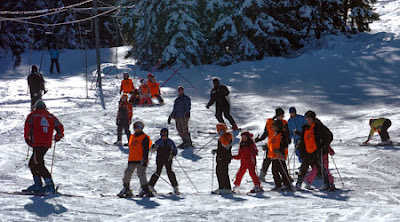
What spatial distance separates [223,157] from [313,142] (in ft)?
5.03

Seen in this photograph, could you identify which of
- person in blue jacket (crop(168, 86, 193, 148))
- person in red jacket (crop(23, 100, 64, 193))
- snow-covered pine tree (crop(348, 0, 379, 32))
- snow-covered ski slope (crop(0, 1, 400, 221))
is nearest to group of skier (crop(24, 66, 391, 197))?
person in red jacket (crop(23, 100, 64, 193))

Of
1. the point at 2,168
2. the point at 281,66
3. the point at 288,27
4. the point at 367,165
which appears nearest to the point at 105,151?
the point at 2,168

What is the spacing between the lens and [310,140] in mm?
9352

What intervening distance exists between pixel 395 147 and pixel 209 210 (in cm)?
664

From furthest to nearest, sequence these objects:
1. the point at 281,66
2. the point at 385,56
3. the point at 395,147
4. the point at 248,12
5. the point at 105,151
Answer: the point at 248,12, the point at 281,66, the point at 385,56, the point at 105,151, the point at 395,147

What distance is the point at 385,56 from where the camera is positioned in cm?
2658

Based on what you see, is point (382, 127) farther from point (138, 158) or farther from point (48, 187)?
point (48, 187)

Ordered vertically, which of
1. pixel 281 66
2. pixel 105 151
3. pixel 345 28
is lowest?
pixel 105 151

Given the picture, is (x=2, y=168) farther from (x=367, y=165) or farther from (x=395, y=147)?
(x=395, y=147)

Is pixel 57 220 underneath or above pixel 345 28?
underneath

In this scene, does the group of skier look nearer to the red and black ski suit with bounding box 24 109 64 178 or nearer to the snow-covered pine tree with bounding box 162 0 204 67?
the red and black ski suit with bounding box 24 109 64 178

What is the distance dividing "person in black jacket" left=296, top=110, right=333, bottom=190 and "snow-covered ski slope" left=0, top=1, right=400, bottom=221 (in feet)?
1.94

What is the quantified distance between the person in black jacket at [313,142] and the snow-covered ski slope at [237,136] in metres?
0.59

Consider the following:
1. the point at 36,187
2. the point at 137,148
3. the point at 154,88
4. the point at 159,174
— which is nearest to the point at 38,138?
the point at 36,187
